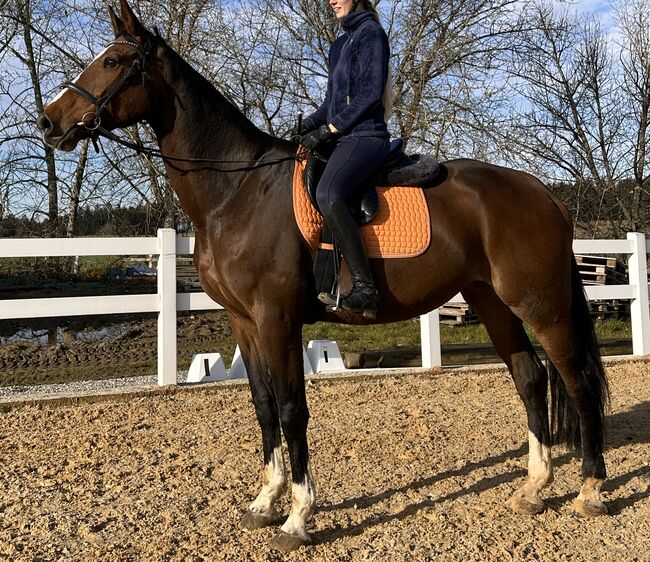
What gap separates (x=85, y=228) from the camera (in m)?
12.3

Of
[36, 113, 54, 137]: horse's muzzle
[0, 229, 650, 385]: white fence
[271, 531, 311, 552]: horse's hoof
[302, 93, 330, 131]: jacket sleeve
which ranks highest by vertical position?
[302, 93, 330, 131]: jacket sleeve

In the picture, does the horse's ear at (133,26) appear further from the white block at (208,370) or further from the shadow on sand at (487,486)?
the white block at (208,370)

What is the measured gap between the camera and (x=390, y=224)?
3.55m

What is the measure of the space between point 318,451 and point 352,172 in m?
2.37

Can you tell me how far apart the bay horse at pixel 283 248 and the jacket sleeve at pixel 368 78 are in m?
0.45

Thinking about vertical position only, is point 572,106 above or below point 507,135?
above

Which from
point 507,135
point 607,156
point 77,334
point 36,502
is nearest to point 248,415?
point 36,502

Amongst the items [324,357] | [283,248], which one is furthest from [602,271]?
[283,248]

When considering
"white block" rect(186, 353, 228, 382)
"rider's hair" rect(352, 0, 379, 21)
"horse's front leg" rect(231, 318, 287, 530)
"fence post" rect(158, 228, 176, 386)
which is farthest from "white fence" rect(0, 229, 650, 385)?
"rider's hair" rect(352, 0, 379, 21)

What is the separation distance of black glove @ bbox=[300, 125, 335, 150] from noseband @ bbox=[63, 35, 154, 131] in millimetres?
948

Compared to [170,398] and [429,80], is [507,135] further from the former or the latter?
[170,398]

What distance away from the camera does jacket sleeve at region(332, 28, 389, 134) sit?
3449mm

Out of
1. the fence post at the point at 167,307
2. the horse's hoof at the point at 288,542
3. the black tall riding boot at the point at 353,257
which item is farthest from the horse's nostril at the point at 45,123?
the fence post at the point at 167,307

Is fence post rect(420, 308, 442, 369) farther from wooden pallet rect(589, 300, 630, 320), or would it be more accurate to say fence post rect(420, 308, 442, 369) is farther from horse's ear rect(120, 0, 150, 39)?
wooden pallet rect(589, 300, 630, 320)
